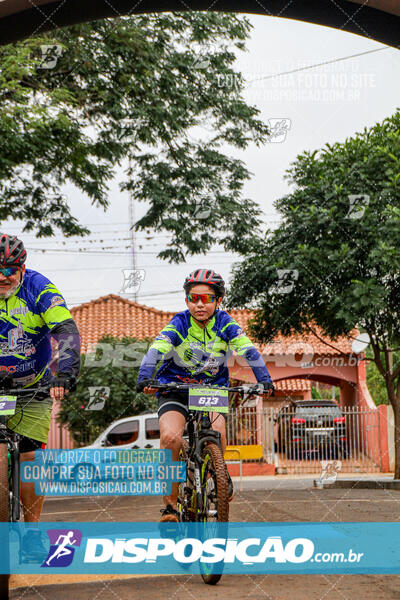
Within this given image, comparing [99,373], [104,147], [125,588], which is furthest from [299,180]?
[125,588]

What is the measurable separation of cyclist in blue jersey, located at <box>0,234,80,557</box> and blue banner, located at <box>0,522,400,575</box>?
16.5 inches

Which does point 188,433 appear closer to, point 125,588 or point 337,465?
point 125,588

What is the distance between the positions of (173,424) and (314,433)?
56.4 ft

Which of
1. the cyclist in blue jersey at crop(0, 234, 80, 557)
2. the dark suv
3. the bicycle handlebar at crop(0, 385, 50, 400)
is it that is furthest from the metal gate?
the bicycle handlebar at crop(0, 385, 50, 400)

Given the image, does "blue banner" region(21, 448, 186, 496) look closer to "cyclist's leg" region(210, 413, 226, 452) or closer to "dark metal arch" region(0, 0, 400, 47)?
"dark metal arch" region(0, 0, 400, 47)

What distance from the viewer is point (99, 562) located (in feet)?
16.4

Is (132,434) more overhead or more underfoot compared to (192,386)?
more underfoot

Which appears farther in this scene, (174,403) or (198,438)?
(174,403)

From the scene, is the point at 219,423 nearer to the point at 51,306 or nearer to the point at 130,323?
the point at 51,306

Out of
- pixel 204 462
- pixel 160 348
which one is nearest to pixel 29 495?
pixel 204 462

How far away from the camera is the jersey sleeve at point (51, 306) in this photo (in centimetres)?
450

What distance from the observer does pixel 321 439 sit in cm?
2164

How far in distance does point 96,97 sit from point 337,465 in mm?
10733

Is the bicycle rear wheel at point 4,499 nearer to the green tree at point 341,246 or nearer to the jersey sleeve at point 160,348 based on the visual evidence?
the jersey sleeve at point 160,348
